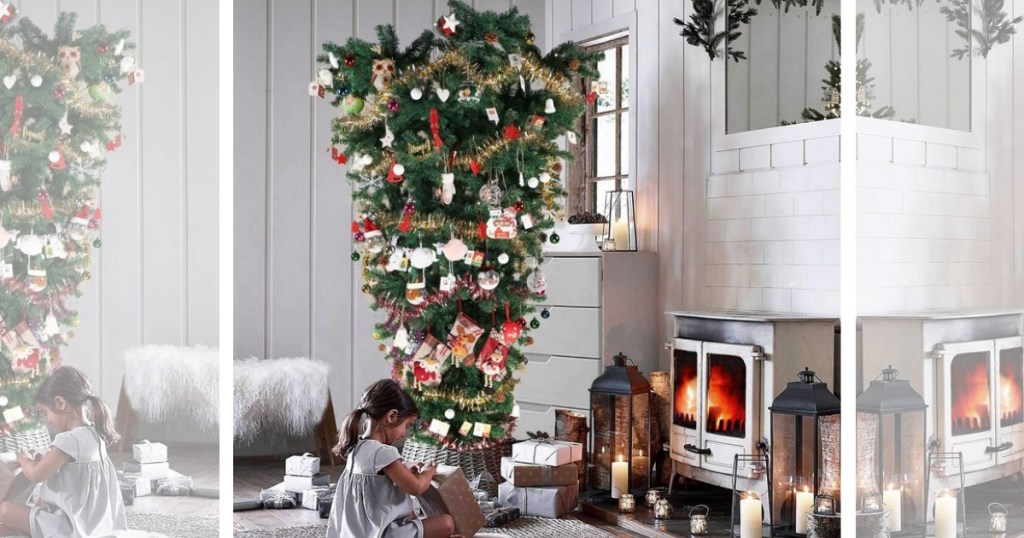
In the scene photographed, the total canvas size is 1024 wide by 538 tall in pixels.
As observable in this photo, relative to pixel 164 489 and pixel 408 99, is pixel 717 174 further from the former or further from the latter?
pixel 164 489

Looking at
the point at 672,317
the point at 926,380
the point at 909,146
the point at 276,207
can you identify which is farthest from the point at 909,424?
the point at 276,207

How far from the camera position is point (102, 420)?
302cm

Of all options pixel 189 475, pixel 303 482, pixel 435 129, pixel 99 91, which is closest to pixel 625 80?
pixel 435 129

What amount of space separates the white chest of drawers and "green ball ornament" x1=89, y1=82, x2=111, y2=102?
8.34 feet

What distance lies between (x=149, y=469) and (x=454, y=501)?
3.71 ft

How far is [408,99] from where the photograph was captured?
406 cm

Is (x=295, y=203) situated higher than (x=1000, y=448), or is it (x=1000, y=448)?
(x=295, y=203)

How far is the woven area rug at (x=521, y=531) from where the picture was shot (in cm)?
387

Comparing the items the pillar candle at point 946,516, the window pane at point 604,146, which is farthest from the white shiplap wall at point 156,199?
the window pane at point 604,146

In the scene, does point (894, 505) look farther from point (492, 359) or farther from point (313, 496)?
point (313, 496)

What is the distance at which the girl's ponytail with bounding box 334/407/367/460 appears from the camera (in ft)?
10.7

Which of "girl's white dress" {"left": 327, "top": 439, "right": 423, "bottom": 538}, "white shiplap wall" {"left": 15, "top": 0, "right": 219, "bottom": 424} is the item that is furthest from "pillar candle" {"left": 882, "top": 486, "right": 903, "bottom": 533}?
"white shiplap wall" {"left": 15, "top": 0, "right": 219, "bottom": 424}

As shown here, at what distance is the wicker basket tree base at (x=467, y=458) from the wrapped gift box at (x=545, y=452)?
7.4 inches

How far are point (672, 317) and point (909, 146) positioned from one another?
1.95 metres
